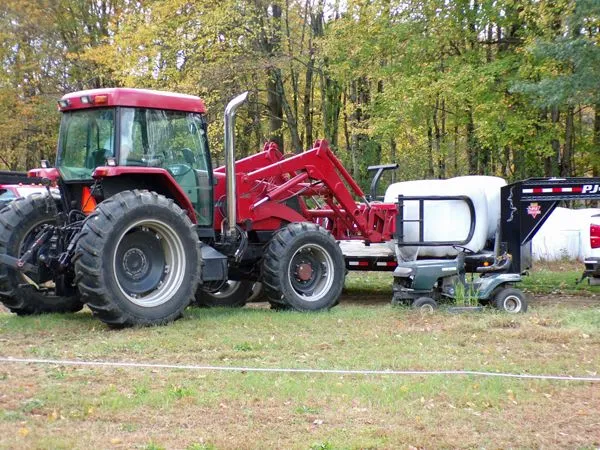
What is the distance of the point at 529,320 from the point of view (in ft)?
32.1

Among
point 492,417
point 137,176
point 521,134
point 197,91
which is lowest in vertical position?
point 492,417

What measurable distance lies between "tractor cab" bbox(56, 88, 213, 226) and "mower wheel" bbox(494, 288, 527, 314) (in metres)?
4.42

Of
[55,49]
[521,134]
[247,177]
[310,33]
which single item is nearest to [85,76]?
[55,49]

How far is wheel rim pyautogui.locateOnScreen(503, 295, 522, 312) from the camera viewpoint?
11.1 metres

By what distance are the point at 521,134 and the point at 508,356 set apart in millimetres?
14291

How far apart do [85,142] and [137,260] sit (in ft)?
5.76

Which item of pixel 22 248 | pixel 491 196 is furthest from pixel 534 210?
pixel 22 248

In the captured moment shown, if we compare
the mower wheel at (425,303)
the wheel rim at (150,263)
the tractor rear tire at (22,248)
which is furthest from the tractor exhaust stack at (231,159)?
the mower wheel at (425,303)

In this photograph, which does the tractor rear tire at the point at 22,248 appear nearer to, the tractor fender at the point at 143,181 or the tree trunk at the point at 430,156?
the tractor fender at the point at 143,181

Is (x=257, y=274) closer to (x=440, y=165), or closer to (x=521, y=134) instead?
(x=521, y=134)

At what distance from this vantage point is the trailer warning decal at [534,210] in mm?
11859

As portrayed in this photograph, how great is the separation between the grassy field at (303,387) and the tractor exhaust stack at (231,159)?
148cm

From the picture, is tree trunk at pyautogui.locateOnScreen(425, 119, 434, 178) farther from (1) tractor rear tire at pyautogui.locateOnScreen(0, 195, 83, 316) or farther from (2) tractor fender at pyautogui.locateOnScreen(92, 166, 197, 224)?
(1) tractor rear tire at pyautogui.locateOnScreen(0, 195, 83, 316)

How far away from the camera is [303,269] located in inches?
440
